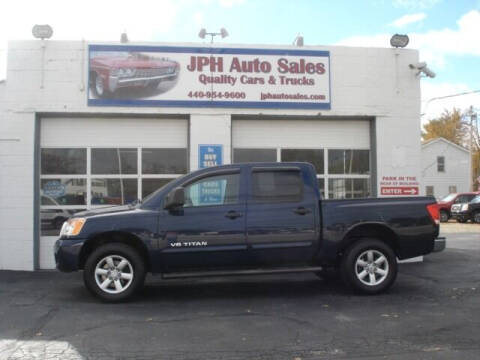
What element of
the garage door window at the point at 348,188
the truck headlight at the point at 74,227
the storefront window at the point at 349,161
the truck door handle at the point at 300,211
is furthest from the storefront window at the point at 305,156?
the truck headlight at the point at 74,227

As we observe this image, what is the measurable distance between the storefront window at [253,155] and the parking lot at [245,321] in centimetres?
312

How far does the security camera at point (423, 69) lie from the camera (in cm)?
1074

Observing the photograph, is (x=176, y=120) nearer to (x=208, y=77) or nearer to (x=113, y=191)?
(x=208, y=77)

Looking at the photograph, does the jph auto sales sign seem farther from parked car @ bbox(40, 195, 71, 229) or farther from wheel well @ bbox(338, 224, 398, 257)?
wheel well @ bbox(338, 224, 398, 257)

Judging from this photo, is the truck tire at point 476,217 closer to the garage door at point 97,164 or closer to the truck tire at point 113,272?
the garage door at point 97,164

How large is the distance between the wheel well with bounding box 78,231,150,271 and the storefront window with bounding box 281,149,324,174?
4.84m

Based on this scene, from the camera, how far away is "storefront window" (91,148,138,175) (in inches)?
407

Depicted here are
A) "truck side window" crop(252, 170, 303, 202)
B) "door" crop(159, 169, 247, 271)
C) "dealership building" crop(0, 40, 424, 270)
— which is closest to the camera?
"door" crop(159, 169, 247, 271)

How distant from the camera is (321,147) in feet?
35.8

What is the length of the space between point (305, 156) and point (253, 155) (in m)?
1.17

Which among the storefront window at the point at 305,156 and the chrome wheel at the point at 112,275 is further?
the storefront window at the point at 305,156

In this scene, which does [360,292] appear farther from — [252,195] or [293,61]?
[293,61]

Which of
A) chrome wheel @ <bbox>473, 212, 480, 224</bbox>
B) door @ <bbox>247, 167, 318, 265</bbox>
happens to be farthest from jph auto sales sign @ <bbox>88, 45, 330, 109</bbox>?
chrome wheel @ <bbox>473, 212, 480, 224</bbox>

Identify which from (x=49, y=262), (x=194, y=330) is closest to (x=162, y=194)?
(x=194, y=330)
